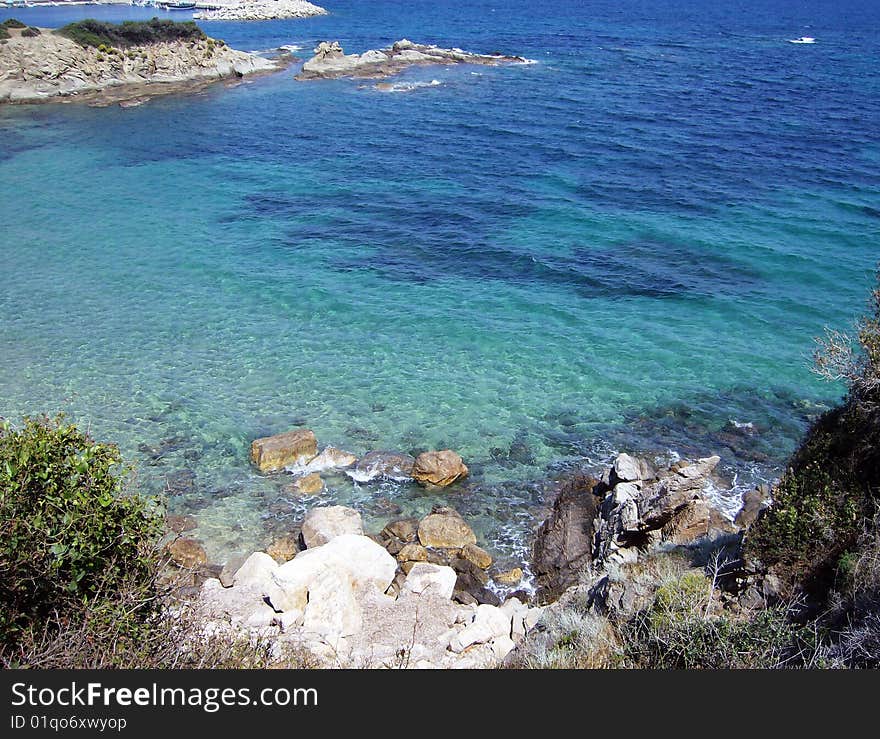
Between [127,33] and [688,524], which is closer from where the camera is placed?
[688,524]

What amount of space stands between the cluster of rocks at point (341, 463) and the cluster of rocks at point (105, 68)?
6074cm

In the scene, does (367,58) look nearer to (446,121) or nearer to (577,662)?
(446,121)

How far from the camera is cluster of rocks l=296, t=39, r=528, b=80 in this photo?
84.9m

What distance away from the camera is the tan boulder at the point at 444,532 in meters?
20.5

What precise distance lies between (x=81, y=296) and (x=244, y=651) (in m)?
27.6

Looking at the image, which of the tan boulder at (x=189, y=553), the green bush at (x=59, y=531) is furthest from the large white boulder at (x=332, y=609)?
the green bush at (x=59, y=531)

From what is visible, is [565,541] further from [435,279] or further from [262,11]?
[262,11]

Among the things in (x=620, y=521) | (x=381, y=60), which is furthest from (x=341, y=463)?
(x=381, y=60)

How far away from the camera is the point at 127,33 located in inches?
3169

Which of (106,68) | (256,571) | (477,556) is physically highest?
(106,68)

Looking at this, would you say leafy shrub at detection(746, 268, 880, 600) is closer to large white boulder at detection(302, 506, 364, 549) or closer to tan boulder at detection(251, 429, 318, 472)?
large white boulder at detection(302, 506, 364, 549)

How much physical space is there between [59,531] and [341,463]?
42.9 feet

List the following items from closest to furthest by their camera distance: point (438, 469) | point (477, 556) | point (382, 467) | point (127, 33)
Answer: point (477, 556) < point (438, 469) < point (382, 467) < point (127, 33)

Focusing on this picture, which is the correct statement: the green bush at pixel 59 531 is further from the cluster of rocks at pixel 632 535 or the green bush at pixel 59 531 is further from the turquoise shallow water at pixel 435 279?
the cluster of rocks at pixel 632 535
